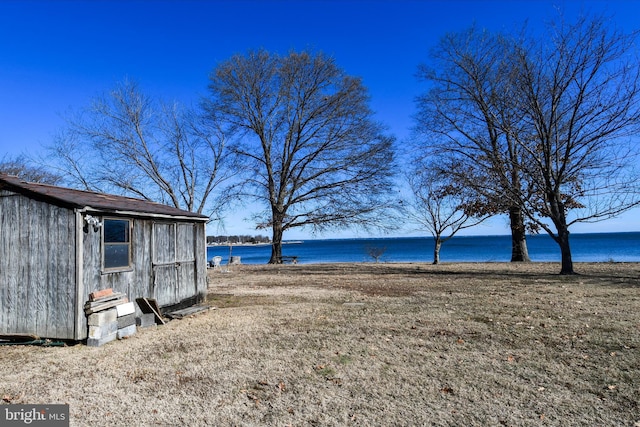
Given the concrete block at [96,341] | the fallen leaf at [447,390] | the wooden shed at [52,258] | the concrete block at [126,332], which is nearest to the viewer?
the fallen leaf at [447,390]

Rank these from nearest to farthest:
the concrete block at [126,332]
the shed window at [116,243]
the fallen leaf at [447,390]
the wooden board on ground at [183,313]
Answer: the fallen leaf at [447,390] < the concrete block at [126,332] < the shed window at [116,243] < the wooden board on ground at [183,313]

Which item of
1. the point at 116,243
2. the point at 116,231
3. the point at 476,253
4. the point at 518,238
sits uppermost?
the point at 116,231

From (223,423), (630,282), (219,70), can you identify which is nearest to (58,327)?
(223,423)

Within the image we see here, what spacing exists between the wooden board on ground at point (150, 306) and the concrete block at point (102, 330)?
0.98 metres

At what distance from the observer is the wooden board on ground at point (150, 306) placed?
7656mm

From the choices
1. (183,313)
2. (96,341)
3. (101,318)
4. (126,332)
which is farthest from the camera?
(183,313)

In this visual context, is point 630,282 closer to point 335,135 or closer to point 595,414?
point 595,414

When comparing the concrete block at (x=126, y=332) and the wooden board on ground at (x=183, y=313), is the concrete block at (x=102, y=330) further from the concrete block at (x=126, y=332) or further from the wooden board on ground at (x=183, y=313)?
the wooden board on ground at (x=183, y=313)

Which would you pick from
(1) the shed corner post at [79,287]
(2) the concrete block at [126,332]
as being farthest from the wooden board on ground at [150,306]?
(1) the shed corner post at [79,287]

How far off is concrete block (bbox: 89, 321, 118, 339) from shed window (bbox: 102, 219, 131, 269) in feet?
3.53

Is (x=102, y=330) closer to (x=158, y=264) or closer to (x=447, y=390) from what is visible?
(x=158, y=264)

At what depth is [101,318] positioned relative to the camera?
633 cm

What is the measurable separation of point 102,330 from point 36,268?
5.22 feet

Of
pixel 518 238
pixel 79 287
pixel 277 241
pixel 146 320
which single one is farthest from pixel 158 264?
→ pixel 518 238
